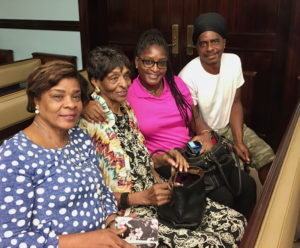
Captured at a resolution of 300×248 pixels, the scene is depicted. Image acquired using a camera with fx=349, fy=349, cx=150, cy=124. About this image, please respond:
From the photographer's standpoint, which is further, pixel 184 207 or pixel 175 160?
pixel 175 160

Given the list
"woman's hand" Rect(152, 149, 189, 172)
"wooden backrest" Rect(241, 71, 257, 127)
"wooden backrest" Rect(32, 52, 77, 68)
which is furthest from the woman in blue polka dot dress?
"wooden backrest" Rect(32, 52, 77, 68)

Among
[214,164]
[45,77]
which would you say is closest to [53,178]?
[45,77]

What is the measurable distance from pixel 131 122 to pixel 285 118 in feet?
5.93

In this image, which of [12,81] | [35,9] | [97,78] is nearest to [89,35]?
[35,9]

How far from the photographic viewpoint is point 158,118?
196 cm

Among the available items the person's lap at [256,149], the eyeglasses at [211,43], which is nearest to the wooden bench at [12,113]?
the eyeglasses at [211,43]

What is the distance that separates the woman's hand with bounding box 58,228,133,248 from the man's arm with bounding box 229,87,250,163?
116 centimetres

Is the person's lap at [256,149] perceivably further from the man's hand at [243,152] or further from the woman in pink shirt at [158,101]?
the woman in pink shirt at [158,101]

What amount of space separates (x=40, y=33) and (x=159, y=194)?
9.88 feet

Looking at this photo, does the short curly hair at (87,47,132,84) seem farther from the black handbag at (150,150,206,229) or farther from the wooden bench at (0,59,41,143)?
the black handbag at (150,150,206,229)

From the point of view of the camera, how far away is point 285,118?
3061 millimetres

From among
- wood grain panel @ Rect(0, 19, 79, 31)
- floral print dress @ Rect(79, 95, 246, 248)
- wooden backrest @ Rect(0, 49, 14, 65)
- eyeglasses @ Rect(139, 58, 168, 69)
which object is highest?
wood grain panel @ Rect(0, 19, 79, 31)

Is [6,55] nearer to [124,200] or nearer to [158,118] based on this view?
[158,118]

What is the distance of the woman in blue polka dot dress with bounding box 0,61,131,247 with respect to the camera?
112cm
